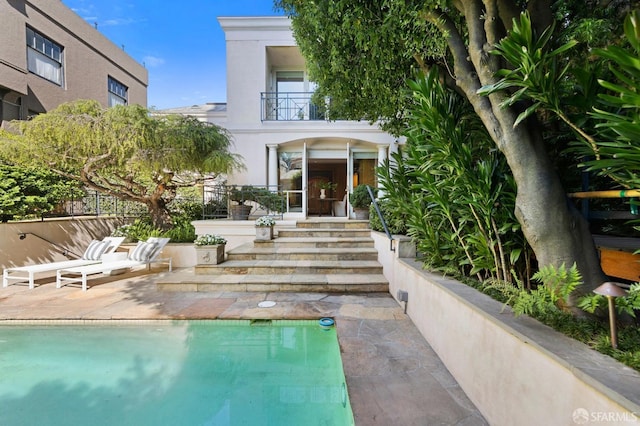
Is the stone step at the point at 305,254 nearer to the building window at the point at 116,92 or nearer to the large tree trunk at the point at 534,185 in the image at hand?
the large tree trunk at the point at 534,185

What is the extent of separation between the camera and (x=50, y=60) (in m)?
10.8

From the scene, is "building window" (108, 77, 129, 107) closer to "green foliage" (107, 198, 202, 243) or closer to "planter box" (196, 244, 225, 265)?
"green foliage" (107, 198, 202, 243)

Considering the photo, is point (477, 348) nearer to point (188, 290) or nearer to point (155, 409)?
point (155, 409)

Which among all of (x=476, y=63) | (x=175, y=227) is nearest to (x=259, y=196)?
(x=175, y=227)

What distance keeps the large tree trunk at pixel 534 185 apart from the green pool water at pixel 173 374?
2.22 meters

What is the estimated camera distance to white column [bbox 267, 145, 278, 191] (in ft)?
31.2

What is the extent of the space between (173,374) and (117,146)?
543cm

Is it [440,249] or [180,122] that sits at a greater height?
[180,122]

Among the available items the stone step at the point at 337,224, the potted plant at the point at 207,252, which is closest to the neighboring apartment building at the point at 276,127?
the stone step at the point at 337,224

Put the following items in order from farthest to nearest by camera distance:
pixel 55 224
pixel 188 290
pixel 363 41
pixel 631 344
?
pixel 55 224 < pixel 188 290 < pixel 363 41 < pixel 631 344

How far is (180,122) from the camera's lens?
711 centimetres

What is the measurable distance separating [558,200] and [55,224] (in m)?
11.0

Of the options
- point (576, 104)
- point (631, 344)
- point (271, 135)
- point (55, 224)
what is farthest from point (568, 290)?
point (55, 224)

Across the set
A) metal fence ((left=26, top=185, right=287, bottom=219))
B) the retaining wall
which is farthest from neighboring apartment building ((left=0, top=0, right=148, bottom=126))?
the retaining wall
